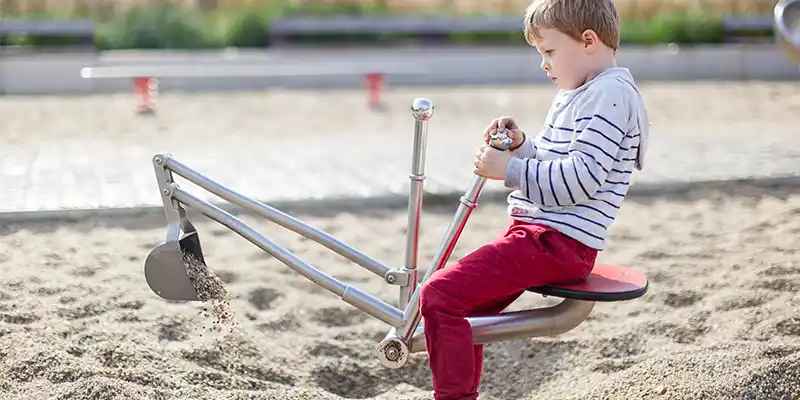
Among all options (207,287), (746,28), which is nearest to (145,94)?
(207,287)

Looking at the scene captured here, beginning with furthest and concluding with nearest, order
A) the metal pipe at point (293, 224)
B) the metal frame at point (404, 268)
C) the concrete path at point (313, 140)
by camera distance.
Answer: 1. the concrete path at point (313, 140)
2. the metal pipe at point (293, 224)
3. the metal frame at point (404, 268)

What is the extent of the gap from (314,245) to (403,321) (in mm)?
2384

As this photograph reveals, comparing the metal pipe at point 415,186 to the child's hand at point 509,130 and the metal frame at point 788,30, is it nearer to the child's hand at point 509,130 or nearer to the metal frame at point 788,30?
the child's hand at point 509,130

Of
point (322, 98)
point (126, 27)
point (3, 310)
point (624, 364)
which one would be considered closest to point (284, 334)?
point (3, 310)

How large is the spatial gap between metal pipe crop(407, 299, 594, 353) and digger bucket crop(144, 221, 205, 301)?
74 cm

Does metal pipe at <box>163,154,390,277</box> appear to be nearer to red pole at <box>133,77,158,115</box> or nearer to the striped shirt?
the striped shirt

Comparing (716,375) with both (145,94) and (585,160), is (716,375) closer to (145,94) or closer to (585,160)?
(585,160)

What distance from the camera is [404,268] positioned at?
282cm

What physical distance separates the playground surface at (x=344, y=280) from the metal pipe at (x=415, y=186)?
69cm

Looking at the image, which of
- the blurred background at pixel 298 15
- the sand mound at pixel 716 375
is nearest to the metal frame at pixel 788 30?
the sand mound at pixel 716 375

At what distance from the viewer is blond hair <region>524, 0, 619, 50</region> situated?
7.95 ft

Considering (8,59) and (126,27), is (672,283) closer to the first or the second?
(8,59)

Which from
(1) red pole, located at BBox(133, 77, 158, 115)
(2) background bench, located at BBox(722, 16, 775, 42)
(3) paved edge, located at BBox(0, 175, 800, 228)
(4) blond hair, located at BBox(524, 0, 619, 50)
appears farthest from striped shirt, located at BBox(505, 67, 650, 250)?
(2) background bench, located at BBox(722, 16, 775, 42)

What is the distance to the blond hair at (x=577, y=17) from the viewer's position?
7.95 ft
